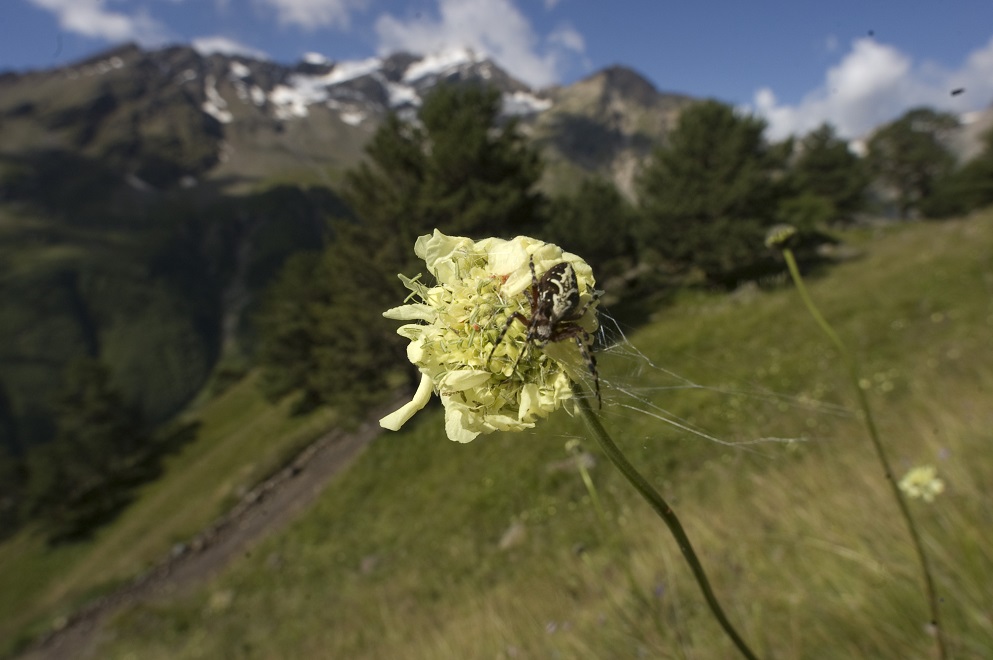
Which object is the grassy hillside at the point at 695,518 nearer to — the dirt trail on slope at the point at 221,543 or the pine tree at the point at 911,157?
the dirt trail on slope at the point at 221,543

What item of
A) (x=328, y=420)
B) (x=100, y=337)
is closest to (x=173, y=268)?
(x=100, y=337)

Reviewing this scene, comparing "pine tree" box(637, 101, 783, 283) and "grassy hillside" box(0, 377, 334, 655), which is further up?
"pine tree" box(637, 101, 783, 283)

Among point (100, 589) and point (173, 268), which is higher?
point (173, 268)

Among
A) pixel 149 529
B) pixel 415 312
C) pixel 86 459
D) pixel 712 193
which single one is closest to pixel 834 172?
pixel 712 193

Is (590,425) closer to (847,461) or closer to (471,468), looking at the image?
(847,461)

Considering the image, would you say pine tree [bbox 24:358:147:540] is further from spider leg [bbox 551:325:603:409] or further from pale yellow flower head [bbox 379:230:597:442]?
spider leg [bbox 551:325:603:409]

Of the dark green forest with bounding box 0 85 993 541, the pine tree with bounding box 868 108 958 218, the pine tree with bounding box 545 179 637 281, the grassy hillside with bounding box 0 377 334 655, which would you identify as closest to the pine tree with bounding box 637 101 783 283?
the dark green forest with bounding box 0 85 993 541
